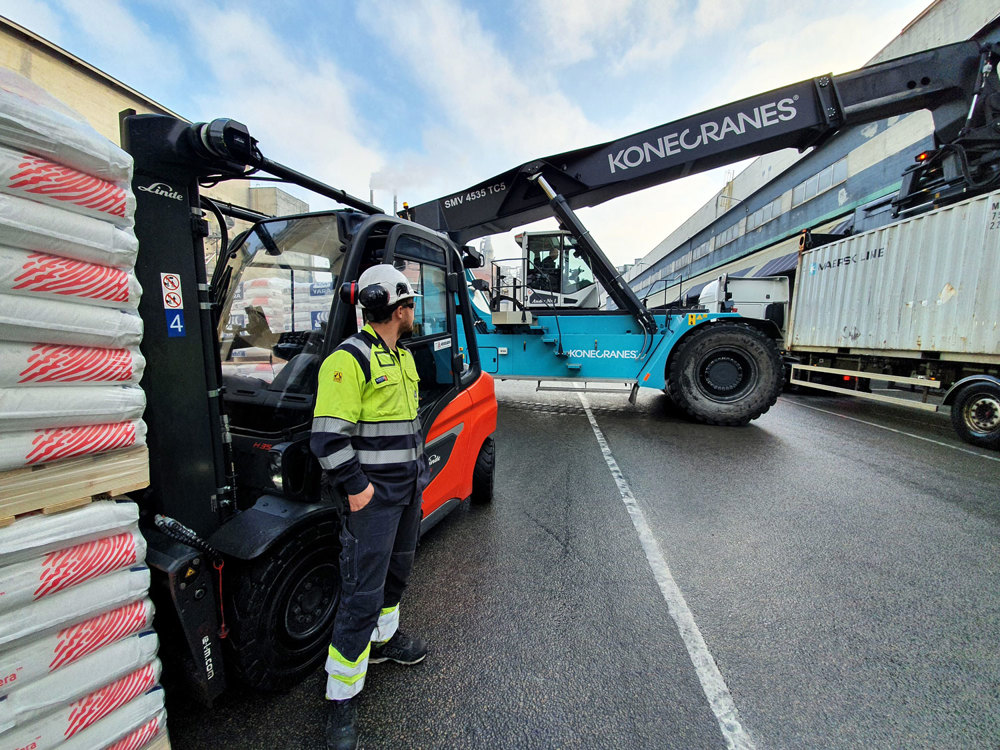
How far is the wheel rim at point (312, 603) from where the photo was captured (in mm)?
1983

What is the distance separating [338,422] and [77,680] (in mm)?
1025

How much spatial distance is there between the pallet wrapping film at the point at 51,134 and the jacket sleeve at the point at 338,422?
90 centimetres

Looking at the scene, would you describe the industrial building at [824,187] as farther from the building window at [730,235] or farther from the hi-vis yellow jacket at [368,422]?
the hi-vis yellow jacket at [368,422]

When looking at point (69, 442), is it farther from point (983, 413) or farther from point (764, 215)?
point (764, 215)

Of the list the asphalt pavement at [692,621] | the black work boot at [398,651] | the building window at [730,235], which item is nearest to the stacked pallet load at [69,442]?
the asphalt pavement at [692,621]

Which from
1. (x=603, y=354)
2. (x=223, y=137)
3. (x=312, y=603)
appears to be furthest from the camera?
(x=603, y=354)

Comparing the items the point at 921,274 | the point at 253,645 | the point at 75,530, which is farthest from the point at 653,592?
the point at 921,274

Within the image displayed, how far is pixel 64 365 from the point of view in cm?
128

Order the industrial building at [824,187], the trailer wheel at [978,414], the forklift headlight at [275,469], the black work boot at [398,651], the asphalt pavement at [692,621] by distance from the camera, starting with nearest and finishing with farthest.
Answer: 1. the asphalt pavement at [692,621]
2. the forklift headlight at [275,469]
3. the black work boot at [398,651]
4. the trailer wheel at [978,414]
5. the industrial building at [824,187]

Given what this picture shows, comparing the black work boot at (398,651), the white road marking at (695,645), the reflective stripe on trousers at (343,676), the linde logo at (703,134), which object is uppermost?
the linde logo at (703,134)

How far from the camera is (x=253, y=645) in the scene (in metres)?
1.80

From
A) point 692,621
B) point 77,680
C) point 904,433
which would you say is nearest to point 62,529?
point 77,680

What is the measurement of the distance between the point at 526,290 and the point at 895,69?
6334 millimetres

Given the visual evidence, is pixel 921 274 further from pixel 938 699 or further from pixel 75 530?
pixel 75 530
